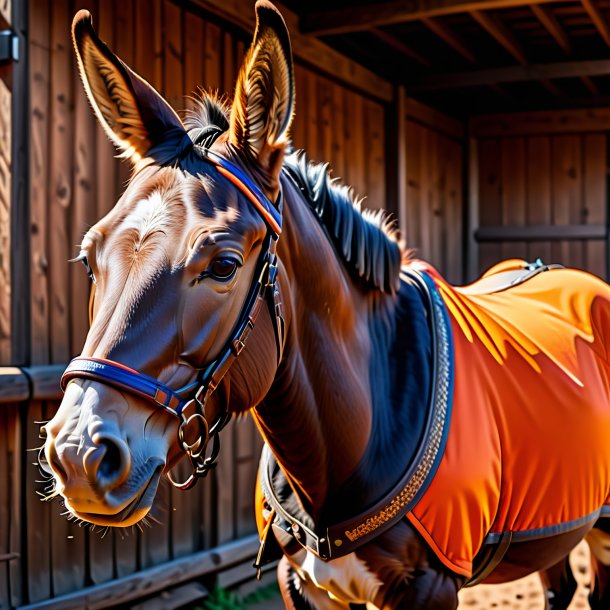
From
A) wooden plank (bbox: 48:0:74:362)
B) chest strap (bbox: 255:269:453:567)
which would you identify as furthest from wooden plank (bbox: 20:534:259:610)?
chest strap (bbox: 255:269:453:567)

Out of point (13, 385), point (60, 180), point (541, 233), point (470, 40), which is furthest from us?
point (541, 233)

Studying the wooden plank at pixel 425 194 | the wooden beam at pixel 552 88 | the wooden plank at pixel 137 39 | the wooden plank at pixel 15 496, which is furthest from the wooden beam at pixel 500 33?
the wooden plank at pixel 15 496

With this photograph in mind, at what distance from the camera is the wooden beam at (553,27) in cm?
495

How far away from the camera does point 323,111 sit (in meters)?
5.41

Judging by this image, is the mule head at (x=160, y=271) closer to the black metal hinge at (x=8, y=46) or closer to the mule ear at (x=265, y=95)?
the mule ear at (x=265, y=95)

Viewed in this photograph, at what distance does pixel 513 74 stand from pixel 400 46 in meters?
0.98

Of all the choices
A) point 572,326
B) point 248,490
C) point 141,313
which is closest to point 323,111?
point 248,490

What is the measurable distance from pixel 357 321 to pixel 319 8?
11.6 ft

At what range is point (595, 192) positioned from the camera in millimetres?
7555

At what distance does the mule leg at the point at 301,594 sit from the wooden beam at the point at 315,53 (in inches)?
118

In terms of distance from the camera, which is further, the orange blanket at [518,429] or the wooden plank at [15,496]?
the wooden plank at [15,496]

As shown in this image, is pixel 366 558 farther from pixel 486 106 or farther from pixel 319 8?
pixel 486 106

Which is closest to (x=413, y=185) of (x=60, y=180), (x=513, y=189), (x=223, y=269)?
(x=513, y=189)

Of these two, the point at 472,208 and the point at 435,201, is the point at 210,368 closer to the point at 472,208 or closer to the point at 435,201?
the point at 435,201
